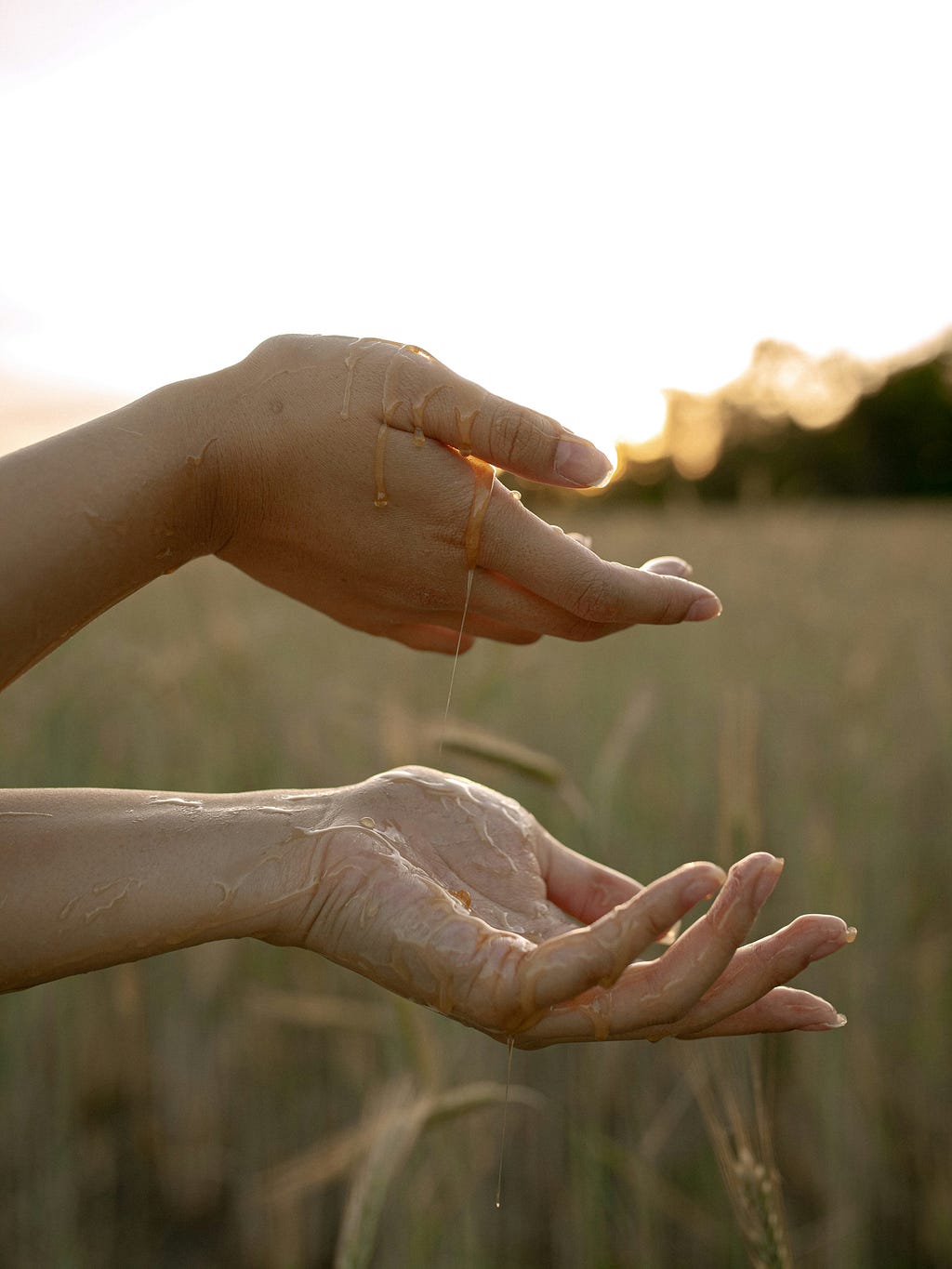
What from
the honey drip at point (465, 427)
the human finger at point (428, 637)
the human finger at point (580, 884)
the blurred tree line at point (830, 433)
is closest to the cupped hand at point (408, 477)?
the honey drip at point (465, 427)

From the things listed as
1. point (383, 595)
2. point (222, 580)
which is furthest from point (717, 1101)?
point (222, 580)

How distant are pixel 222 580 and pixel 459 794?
3.43 m

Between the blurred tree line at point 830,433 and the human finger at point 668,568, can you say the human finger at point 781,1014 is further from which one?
the blurred tree line at point 830,433

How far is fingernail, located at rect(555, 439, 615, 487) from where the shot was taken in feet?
2.68

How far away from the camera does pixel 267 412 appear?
0.84 metres

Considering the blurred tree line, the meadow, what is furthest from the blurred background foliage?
the meadow

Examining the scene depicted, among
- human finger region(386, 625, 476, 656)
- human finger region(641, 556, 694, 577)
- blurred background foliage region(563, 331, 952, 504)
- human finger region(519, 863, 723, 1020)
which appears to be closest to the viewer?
human finger region(519, 863, 723, 1020)

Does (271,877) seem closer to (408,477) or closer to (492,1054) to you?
(408,477)

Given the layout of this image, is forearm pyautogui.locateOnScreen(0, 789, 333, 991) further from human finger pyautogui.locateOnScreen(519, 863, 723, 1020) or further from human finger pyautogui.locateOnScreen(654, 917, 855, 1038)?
human finger pyautogui.locateOnScreen(654, 917, 855, 1038)

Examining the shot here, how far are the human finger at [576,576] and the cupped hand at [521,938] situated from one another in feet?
0.77

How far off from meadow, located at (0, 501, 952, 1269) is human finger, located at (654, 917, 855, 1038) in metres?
0.22

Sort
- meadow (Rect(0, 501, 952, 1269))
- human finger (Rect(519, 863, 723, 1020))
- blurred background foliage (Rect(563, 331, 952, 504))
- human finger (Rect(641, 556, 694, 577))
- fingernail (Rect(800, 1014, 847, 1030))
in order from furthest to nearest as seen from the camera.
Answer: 1. blurred background foliage (Rect(563, 331, 952, 504))
2. meadow (Rect(0, 501, 952, 1269))
3. human finger (Rect(641, 556, 694, 577))
4. fingernail (Rect(800, 1014, 847, 1030))
5. human finger (Rect(519, 863, 723, 1020))

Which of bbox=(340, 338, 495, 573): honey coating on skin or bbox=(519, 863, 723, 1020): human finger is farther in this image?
bbox=(340, 338, 495, 573): honey coating on skin

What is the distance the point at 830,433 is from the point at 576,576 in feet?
61.0
